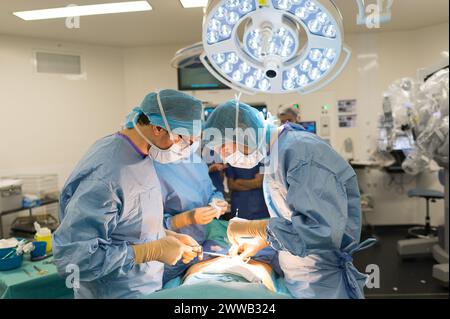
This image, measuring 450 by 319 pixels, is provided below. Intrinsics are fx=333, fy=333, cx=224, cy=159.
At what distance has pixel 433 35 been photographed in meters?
1.55

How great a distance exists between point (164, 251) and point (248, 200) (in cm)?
39

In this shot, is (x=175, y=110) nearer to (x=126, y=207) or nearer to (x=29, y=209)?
(x=126, y=207)

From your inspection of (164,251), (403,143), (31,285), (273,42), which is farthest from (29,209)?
(403,143)

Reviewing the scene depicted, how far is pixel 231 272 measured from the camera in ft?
4.17

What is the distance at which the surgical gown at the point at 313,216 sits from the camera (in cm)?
102

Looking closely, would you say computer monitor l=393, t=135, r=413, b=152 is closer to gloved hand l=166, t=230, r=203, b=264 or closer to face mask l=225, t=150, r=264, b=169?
face mask l=225, t=150, r=264, b=169

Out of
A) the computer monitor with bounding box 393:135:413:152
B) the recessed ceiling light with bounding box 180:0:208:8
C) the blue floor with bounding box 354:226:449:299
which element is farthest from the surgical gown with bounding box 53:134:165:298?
the computer monitor with bounding box 393:135:413:152

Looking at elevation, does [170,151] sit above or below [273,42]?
below

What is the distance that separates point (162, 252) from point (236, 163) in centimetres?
42

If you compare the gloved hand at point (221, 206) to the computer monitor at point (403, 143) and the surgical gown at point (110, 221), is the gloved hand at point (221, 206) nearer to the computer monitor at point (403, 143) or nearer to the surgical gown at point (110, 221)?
the surgical gown at point (110, 221)

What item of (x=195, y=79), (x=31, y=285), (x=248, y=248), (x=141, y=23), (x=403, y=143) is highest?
(x=141, y=23)

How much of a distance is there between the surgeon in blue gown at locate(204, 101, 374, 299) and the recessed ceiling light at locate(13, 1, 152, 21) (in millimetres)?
489

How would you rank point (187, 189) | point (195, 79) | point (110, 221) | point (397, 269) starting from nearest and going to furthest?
point (110, 221) < point (195, 79) < point (187, 189) < point (397, 269)

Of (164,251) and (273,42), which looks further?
(164,251)
